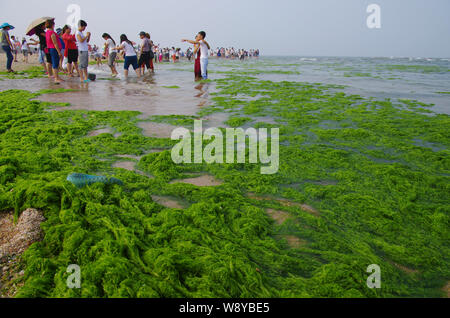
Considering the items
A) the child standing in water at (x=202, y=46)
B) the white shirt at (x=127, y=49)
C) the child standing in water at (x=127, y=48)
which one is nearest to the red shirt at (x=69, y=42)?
the child standing in water at (x=127, y=48)

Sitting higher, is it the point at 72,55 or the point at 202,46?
the point at 202,46

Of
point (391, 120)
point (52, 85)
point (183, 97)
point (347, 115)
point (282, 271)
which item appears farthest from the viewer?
point (52, 85)

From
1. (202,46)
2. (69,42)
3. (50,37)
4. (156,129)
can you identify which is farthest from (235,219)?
(202,46)

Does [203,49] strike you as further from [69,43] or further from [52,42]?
[52,42]

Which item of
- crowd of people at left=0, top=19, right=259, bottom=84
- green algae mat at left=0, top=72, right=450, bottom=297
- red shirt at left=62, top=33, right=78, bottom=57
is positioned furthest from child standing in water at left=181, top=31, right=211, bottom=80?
green algae mat at left=0, top=72, right=450, bottom=297

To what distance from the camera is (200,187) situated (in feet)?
8.67

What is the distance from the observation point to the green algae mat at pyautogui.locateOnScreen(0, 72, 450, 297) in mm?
1577

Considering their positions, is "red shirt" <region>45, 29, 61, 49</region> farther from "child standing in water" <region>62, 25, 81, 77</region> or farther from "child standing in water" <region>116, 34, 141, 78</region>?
"child standing in water" <region>116, 34, 141, 78</region>

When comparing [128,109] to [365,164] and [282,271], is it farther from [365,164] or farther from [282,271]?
[282,271]

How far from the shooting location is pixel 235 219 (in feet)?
7.30

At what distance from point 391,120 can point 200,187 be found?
15.9ft

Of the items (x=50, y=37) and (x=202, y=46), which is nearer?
(x=50, y=37)

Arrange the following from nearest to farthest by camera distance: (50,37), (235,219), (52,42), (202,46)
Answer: (235,219)
(50,37)
(52,42)
(202,46)

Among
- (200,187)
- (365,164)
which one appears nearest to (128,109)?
(200,187)
